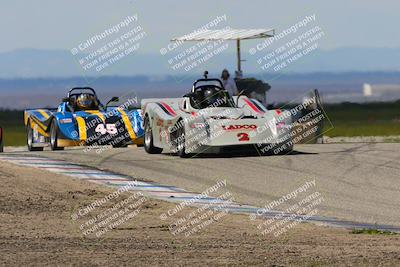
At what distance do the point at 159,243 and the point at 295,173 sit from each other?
755 centimetres

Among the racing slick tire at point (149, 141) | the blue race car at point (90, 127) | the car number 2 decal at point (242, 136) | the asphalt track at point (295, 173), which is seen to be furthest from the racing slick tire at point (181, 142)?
the blue race car at point (90, 127)

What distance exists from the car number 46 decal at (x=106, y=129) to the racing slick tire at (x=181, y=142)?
3419mm

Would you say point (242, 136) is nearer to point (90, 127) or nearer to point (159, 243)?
point (90, 127)

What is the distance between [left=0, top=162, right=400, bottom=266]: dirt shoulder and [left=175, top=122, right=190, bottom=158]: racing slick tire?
5.37 meters

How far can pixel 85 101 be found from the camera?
26578 mm

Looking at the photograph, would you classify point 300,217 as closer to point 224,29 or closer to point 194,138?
point 194,138

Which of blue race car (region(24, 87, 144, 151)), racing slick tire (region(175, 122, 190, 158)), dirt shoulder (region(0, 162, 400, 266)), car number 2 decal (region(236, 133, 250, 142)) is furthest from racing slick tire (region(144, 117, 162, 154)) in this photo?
dirt shoulder (region(0, 162, 400, 266))

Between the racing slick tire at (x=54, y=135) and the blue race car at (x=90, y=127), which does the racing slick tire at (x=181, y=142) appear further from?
the racing slick tire at (x=54, y=135)

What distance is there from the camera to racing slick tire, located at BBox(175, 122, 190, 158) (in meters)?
21.4

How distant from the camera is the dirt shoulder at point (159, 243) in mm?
10492

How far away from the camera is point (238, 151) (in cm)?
2281

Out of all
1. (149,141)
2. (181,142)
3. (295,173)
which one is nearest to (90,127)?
(149,141)

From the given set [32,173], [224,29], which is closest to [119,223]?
[32,173]

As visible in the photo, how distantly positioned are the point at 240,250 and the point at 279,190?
6228 millimetres
